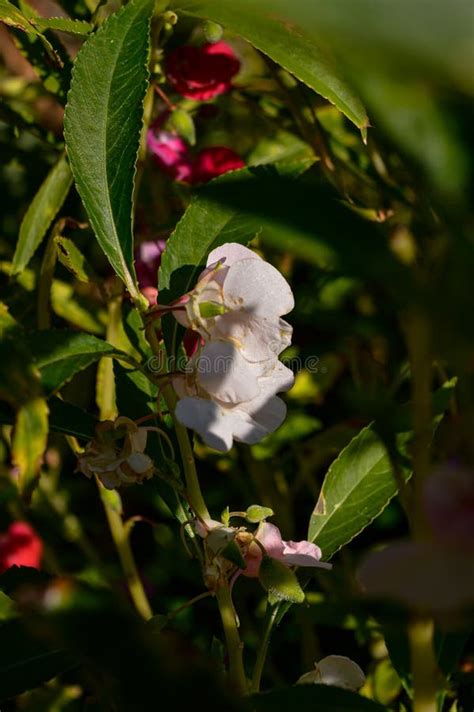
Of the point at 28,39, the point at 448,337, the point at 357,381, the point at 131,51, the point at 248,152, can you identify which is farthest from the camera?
the point at 248,152

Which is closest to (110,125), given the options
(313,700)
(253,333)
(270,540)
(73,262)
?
(73,262)

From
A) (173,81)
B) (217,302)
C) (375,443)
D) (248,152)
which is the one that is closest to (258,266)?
(217,302)

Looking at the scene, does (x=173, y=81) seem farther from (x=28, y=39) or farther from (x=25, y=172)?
(x=25, y=172)

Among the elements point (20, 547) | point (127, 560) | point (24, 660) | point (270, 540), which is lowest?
point (20, 547)

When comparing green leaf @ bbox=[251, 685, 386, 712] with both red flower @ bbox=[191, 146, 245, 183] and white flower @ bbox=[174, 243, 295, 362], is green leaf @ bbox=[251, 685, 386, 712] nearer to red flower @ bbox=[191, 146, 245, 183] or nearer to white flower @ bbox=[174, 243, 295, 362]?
white flower @ bbox=[174, 243, 295, 362]

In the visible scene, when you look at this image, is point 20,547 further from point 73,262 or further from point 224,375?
point 224,375

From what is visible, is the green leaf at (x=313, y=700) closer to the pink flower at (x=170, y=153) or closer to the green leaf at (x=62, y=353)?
the green leaf at (x=62, y=353)
